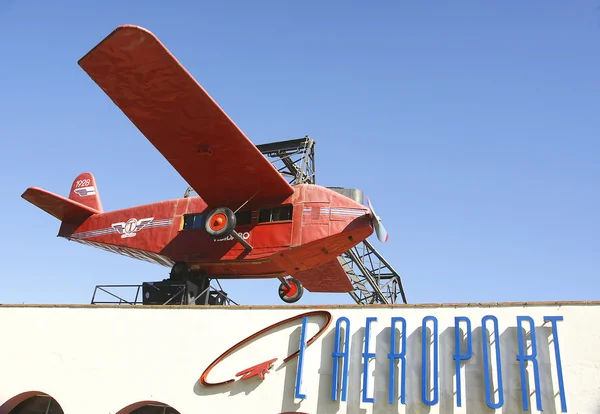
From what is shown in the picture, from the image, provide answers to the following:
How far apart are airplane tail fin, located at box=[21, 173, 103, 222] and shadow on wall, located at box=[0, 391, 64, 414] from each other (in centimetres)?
772

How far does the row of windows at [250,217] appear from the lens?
51.4ft

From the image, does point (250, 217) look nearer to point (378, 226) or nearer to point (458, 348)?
point (378, 226)

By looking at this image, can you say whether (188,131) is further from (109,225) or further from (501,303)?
(501,303)

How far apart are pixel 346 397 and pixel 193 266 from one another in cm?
794

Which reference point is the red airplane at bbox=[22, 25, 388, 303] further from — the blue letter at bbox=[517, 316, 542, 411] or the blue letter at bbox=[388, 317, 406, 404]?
the blue letter at bbox=[517, 316, 542, 411]

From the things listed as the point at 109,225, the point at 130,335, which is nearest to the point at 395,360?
the point at 130,335

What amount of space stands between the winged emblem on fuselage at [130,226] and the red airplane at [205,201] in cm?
4

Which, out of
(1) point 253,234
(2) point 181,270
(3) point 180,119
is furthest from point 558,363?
(2) point 181,270

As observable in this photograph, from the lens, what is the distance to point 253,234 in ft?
51.7

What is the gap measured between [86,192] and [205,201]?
23.9 ft

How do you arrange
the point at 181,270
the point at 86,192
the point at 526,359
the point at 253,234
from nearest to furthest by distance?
the point at 526,359, the point at 253,234, the point at 181,270, the point at 86,192

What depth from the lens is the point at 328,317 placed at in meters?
11.3

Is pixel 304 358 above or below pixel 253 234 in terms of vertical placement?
below

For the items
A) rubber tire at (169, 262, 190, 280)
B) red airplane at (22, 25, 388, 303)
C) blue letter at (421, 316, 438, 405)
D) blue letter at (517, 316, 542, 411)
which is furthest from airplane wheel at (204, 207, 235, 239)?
blue letter at (517, 316, 542, 411)
